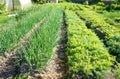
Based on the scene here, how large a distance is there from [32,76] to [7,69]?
0.92 m

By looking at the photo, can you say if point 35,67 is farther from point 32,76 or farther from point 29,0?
point 29,0

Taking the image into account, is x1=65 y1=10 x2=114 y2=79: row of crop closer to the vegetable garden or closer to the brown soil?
the vegetable garden

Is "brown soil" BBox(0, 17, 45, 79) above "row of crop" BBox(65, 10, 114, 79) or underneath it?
underneath

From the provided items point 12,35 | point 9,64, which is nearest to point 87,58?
point 9,64

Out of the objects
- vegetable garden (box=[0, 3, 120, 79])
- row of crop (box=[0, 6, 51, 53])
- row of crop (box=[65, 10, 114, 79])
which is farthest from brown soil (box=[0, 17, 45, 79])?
row of crop (box=[65, 10, 114, 79])

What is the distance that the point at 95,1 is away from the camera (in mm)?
36938

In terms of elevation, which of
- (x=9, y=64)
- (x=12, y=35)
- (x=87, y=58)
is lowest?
(x=9, y=64)

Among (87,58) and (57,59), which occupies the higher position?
(87,58)

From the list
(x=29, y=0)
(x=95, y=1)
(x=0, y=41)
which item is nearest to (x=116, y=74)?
(x=0, y=41)

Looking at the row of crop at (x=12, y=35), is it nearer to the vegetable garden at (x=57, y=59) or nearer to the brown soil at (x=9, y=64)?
the vegetable garden at (x=57, y=59)

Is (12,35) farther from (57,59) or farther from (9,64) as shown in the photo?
(57,59)

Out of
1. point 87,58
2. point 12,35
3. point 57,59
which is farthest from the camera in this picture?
point 12,35

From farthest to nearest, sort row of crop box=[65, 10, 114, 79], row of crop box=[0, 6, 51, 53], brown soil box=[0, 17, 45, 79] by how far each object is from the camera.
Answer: row of crop box=[0, 6, 51, 53] < brown soil box=[0, 17, 45, 79] < row of crop box=[65, 10, 114, 79]

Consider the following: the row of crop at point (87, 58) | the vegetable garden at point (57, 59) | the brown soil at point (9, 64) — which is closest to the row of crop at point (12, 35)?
the vegetable garden at point (57, 59)
